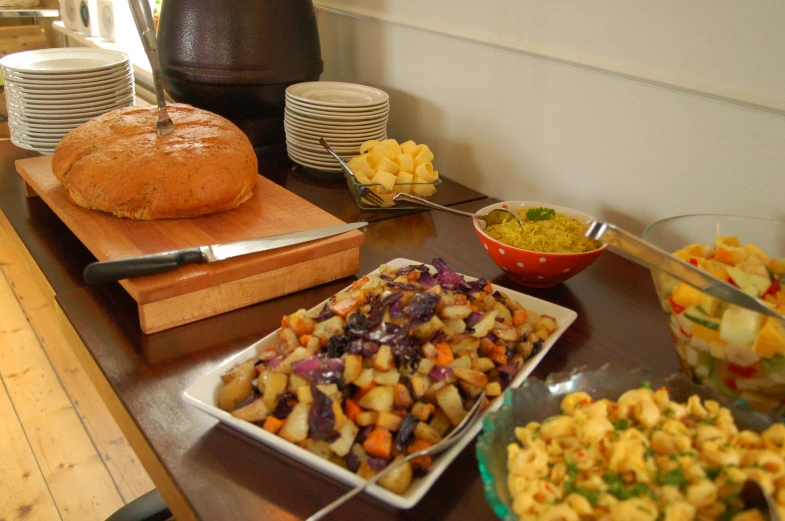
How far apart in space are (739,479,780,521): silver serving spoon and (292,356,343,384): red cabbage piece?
42 cm

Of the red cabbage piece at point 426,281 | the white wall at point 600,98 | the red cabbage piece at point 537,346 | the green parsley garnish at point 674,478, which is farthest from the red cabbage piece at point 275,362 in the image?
the white wall at point 600,98

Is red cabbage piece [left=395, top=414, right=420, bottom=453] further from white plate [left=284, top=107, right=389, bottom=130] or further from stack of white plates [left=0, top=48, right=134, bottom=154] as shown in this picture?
stack of white plates [left=0, top=48, right=134, bottom=154]

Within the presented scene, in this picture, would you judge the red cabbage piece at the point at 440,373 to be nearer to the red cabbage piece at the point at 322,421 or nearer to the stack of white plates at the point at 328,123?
the red cabbage piece at the point at 322,421

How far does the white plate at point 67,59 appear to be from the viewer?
160 cm

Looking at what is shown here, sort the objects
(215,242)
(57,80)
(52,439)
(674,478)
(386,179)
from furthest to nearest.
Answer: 1. (52,439)
2. (57,80)
3. (386,179)
4. (215,242)
5. (674,478)

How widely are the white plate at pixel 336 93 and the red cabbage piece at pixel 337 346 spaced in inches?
36.7

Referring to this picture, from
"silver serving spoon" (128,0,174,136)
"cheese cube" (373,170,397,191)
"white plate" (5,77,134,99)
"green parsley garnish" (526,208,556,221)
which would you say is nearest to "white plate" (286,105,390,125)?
"cheese cube" (373,170,397,191)

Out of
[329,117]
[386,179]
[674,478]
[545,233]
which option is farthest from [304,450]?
[329,117]

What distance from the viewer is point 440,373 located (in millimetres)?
763

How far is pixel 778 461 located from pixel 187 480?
591 mm

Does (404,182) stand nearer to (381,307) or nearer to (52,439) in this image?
(381,307)

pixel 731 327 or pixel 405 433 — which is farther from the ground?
pixel 731 327

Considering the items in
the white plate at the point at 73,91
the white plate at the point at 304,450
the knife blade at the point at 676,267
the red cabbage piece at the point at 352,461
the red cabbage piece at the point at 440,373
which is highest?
the knife blade at the point at 676,267

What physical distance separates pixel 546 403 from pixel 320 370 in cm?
26
